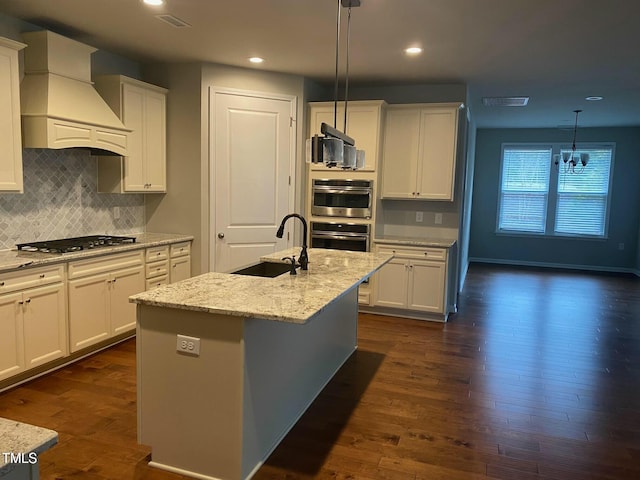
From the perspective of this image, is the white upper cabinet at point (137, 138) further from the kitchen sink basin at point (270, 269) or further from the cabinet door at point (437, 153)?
the cabinet door at point (437, 153)

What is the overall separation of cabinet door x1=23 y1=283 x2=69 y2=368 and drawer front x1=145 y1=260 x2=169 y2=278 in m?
0.92

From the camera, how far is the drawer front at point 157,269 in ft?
14.8

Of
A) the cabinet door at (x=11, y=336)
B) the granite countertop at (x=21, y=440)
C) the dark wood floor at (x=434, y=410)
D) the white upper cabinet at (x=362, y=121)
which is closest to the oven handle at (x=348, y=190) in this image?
the white upper cabinet at (x=362, y=121)

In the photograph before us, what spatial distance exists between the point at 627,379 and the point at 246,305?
3.29 meters

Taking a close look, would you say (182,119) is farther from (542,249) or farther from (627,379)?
(542,249)

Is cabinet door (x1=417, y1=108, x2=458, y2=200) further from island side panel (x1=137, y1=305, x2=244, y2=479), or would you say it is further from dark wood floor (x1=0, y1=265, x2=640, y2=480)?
island side panel (x1=137, y1=305, x2=244, y2=479)

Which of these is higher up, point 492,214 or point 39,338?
point 492,214

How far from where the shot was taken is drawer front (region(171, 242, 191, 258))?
4.84 metres

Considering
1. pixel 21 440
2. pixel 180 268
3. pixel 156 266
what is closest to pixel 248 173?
pixel 180 268

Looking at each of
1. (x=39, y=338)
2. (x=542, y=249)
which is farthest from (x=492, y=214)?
(x=39, y=338)

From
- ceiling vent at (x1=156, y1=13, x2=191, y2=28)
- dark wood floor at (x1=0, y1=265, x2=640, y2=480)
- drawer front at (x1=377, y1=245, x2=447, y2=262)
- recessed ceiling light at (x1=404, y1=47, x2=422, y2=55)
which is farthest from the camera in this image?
drawer front at (x1=377, y1=245, x2=447, y2=262)

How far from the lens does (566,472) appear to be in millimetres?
2559

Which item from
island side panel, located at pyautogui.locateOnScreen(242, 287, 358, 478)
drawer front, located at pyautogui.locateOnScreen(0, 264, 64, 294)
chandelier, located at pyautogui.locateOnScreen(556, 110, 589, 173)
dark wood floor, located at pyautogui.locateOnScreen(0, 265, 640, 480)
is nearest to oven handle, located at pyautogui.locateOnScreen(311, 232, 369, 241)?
dark wood floor, located at pyautogui.locateOnScreen(0, 265, 640, 480)

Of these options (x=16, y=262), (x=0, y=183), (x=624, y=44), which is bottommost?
(x=16, y=262)
